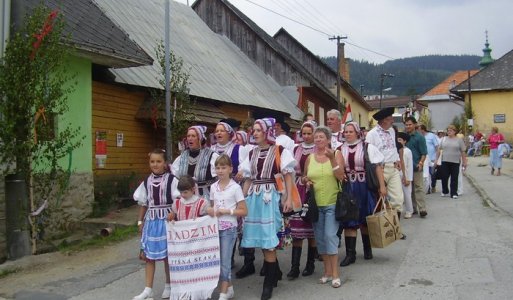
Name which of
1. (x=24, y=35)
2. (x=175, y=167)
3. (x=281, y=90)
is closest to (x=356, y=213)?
(x=175, y=167)

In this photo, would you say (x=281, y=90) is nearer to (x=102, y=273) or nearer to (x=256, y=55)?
(x=256, y=55)

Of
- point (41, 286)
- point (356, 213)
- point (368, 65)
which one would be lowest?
point (41, 286)

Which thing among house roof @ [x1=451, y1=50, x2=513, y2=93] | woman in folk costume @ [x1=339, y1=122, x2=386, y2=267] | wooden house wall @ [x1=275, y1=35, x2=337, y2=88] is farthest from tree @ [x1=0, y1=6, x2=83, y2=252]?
house roof @ [x1=451, y1=50, x2=513, y2=93]

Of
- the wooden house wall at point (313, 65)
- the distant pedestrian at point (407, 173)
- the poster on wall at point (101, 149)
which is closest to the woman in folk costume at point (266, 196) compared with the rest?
the distant pedestrian at point (407, 173)

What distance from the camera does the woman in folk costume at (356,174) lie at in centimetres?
666

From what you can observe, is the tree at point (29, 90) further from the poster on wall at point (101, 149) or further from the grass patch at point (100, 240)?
the poster on wall at point (101, 149)

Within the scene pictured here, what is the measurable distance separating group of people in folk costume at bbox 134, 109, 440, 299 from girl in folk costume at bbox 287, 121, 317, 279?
0.01m

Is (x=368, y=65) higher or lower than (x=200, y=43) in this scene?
higher

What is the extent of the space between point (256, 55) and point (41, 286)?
2069 centimetres

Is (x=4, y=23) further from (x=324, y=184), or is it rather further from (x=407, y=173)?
(x=407, y=173)

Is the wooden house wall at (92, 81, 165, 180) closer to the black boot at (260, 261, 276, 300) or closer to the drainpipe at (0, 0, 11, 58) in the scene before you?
the drainpipe at (0, 0, 11, 58)

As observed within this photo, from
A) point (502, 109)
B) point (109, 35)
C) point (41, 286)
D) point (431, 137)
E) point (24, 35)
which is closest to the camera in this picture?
point (41, 286)

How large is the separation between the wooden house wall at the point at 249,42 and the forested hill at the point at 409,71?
229 ft

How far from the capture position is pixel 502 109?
135 feet
